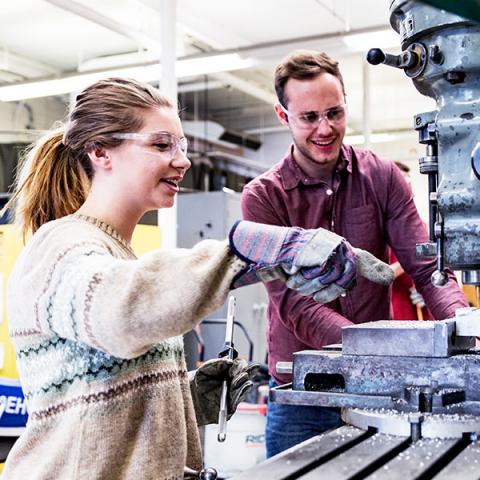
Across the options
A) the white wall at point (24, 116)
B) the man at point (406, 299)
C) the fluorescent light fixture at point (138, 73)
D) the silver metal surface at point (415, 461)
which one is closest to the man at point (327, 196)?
the silver metal surface at point (415, 461)

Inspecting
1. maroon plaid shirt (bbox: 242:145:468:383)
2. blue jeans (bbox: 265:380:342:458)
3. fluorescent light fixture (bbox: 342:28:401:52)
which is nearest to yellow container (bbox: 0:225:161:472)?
maroon plaid shirt (bbox: 242:145:468:383)

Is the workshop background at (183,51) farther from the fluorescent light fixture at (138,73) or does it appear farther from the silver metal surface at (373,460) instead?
the silver metal surface at (373,460)

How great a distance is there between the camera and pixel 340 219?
5.71 feet

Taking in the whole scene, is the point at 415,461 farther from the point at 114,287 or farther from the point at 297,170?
the point at 297,170

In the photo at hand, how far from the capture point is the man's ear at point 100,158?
1.19m

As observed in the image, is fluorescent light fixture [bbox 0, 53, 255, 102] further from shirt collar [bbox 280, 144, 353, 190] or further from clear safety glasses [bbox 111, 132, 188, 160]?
clear safety glasses [bbox 111, 132, 188, 160]

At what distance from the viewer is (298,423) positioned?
1634 mm

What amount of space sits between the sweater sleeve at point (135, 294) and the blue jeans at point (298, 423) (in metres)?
0.76

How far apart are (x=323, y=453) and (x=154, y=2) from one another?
4.03m

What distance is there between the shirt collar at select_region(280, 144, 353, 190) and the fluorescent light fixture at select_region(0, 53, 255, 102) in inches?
135

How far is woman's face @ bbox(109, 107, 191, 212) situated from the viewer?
1.18 meters

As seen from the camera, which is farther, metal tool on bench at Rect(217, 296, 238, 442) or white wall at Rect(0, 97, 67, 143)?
white wall at Rect(0, 97, 67, 143)

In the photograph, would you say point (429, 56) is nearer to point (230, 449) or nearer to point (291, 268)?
point (291, 268)

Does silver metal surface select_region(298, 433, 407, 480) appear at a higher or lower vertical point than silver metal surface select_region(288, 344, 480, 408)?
lower
